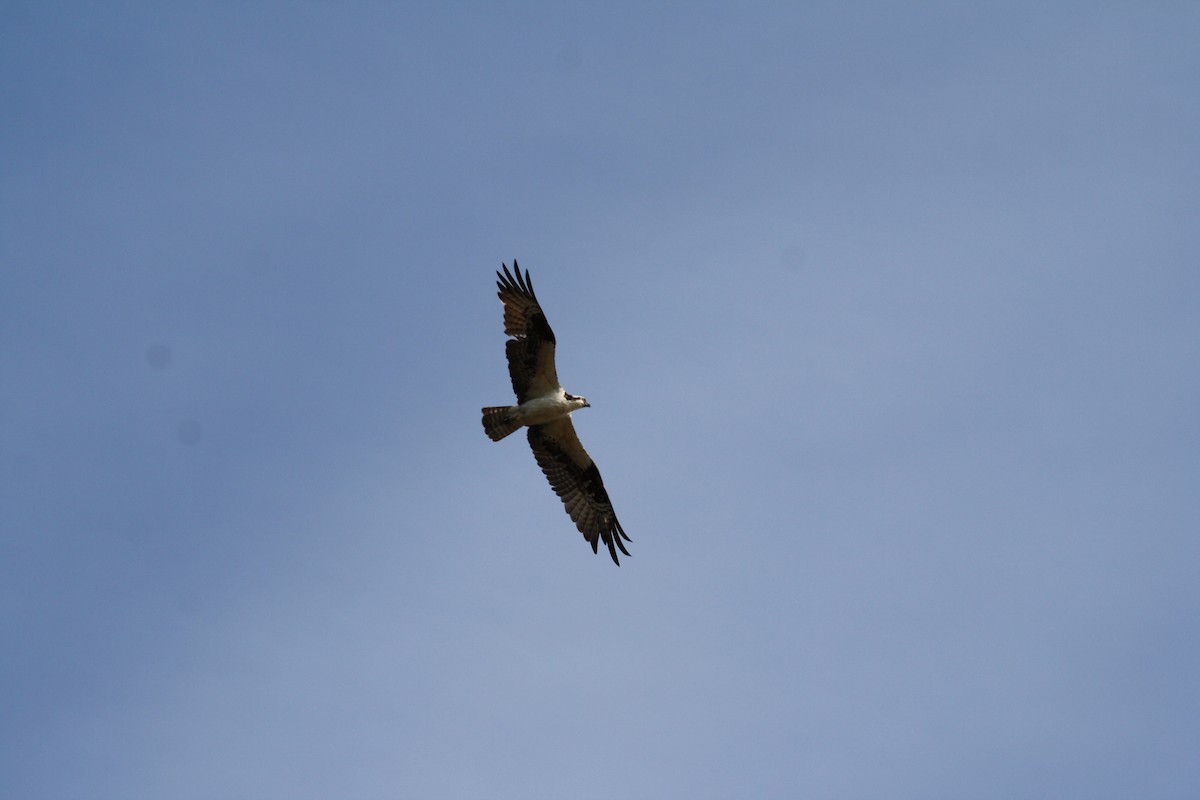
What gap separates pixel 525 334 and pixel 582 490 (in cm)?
348

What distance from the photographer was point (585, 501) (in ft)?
86.4

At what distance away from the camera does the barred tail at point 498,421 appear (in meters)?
24.9

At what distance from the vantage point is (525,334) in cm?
2470

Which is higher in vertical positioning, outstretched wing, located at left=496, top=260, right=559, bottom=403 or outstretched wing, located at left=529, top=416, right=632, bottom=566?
outstretched wing, located at left=496, top=260, right=559, bottom=403

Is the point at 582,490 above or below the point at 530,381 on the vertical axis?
below

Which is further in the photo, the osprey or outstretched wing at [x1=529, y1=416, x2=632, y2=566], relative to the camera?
outstretched wing at [x1=529, y1=416, x2=632, y2=566]

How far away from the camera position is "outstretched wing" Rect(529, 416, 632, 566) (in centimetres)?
2608

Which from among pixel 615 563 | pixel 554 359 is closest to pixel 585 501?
pixel 615 563

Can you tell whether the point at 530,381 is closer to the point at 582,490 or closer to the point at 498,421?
the point at 498,421

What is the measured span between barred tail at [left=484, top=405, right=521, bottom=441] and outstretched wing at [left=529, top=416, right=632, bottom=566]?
43.8 inches

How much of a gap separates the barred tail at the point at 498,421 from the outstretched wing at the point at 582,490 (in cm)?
111

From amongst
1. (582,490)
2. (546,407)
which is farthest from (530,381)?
(582,490)

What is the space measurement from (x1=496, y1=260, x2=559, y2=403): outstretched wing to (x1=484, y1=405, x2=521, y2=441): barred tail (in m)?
0.57

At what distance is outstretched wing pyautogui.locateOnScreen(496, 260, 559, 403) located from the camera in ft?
80.7
